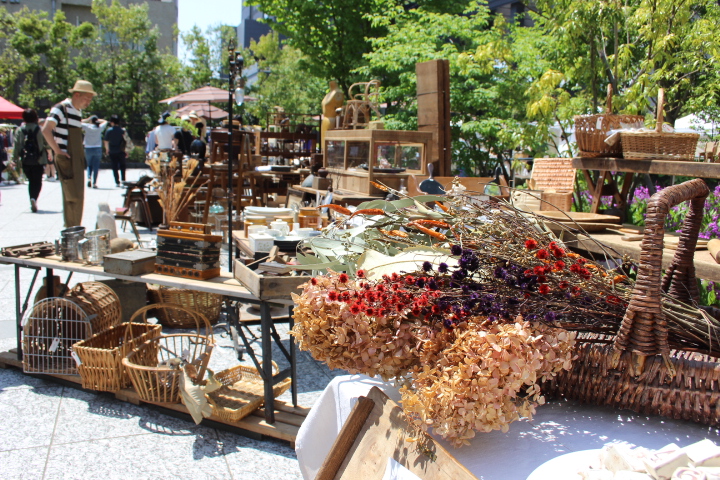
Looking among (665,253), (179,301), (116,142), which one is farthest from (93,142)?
(665,253)

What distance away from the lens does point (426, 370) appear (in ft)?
3.91

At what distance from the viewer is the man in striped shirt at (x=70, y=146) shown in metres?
6.24

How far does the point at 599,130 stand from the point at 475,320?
2.78 meters

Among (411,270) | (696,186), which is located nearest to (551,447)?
(411,270)

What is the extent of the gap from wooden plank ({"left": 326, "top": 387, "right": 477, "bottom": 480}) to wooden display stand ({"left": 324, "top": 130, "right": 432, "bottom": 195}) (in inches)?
161

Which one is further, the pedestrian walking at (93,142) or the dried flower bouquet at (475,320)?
the pedestrian walking at (93,142)

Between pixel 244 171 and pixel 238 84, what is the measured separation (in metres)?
2.66

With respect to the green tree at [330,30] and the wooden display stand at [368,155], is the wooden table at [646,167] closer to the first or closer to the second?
the wooden display stand at [368,155]

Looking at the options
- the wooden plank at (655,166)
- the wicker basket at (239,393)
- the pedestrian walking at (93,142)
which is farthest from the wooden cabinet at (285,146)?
the wooden plank at (655,166)

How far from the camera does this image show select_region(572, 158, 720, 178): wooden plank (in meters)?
3.00

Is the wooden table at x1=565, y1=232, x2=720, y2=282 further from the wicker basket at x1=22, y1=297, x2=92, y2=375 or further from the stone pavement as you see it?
the wicker basket at x1=22, y1=297, x2=92, y2=375

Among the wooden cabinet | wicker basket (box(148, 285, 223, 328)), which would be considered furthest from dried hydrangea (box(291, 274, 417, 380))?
the wooden cabinet

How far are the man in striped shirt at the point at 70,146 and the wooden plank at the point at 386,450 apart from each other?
19.2ft

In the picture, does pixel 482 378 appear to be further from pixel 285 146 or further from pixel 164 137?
pixel 164 137
